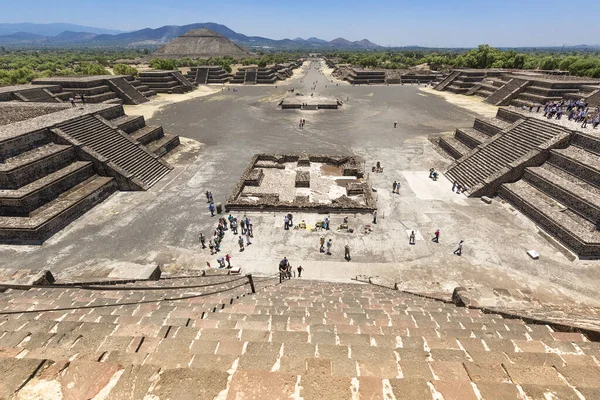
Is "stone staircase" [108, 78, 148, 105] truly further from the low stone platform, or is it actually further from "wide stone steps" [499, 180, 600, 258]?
"wide stone steps" [499, 180, 600, 258]

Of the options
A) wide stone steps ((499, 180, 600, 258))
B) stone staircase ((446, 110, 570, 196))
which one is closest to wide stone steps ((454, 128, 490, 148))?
stone staircase ((446, 110, 570, 196))

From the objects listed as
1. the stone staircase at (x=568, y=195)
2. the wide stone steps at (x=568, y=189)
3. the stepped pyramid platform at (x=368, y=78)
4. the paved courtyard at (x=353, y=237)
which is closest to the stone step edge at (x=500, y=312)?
the paved courtyard at (x=353, y=237)

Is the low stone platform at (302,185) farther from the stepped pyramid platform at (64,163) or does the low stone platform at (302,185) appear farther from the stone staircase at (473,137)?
the stone staircase at (473,137)

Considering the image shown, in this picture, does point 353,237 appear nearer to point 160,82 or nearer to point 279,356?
point 279,356

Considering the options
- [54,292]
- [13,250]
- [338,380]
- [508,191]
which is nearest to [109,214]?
[13,250]

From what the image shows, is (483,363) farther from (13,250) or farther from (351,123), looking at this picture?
(351,123)
